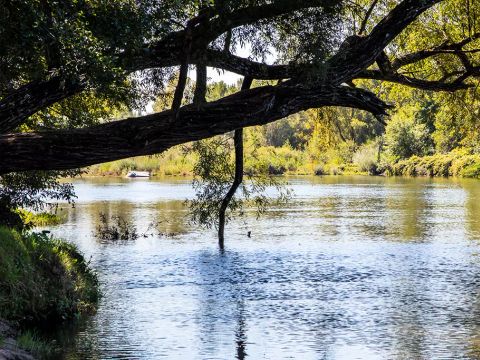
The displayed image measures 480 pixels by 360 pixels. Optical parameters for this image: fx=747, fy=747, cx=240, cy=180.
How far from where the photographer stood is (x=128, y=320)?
53.0ft

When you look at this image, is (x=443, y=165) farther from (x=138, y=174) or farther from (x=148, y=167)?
(x=148, y=167)

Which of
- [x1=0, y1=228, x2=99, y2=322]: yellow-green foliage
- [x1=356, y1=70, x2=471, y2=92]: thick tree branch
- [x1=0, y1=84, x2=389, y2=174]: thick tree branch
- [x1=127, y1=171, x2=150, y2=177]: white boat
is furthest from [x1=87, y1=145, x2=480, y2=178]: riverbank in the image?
[x1=0, y1=84, x2=389, y2=174]: thick tree branch

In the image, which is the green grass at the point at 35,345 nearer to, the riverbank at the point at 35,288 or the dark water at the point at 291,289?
the riverbank at the point at 35,288

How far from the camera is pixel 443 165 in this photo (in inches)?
3420

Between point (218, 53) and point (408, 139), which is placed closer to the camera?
point (218, 53)

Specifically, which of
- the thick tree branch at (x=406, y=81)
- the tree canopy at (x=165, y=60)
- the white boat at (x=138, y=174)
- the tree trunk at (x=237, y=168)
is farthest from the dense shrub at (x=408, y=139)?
the tree canopy at (x=165, y=60)

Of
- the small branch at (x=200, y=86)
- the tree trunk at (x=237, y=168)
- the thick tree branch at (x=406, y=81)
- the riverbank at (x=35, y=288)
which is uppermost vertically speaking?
the thick tree branch at (x=406, y=81)

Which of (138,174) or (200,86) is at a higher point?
(200,86)

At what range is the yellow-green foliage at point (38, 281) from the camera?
13828 mm

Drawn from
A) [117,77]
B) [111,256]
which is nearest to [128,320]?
[117,77]

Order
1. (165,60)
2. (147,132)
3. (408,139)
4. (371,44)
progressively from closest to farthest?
1. (147,132)
2. (371,44)
3. (165,60)
4. (408,139)

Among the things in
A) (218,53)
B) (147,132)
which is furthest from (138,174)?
(147,132)

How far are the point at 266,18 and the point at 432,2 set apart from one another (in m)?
3.05

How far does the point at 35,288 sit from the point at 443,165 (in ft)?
255
